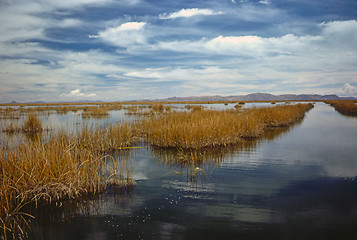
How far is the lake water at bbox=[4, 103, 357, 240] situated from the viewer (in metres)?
4.31

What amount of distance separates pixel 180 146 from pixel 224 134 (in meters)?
2.46

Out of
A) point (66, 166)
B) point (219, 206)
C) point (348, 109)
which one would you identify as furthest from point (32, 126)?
point (348, 109)

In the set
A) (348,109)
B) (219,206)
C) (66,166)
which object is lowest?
(219,206)

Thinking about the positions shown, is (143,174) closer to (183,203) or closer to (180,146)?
(183,203)

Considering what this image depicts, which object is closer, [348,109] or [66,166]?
[66,166]

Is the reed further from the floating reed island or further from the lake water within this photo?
the lake water

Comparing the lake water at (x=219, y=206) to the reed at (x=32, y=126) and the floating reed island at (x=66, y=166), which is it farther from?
the reed at (x=32, y=126)

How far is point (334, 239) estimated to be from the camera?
4117mm

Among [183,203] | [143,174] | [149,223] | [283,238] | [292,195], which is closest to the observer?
[283,238]

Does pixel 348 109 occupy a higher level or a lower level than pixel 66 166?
higher

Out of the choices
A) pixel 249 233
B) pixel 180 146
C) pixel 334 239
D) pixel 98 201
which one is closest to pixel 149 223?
pixel 98 201

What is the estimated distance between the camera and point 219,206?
5.18m

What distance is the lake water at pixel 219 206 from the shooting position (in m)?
4.31

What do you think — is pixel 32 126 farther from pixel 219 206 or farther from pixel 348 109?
pixel 348 109
